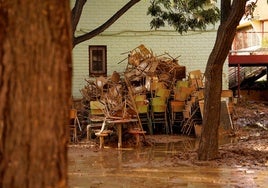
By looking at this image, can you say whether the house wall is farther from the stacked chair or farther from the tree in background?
the tree in background

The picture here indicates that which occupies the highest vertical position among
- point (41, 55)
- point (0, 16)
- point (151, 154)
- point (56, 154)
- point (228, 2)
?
point (228, 2)

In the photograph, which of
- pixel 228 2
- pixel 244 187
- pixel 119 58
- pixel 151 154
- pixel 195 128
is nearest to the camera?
pixel 244 187

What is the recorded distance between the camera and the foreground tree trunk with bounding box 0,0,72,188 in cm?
252

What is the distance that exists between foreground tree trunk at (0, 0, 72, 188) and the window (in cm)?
1791

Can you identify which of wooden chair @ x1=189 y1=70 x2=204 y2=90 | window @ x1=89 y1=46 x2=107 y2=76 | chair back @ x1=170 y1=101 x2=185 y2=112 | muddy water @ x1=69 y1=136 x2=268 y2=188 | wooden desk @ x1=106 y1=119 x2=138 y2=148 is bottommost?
muddy water @ x1=69 y1=136 x2=268 y2=188

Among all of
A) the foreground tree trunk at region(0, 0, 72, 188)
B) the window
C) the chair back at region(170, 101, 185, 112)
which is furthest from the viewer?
the window

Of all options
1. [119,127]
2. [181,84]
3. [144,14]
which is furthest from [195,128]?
[144,14]

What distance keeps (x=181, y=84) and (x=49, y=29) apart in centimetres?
1557

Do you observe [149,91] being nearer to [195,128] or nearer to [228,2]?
[195,128]

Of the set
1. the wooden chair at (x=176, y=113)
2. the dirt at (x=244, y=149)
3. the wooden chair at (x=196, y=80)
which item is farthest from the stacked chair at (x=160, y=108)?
the dirt at (x=244, y=149)

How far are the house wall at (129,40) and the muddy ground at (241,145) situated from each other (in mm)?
2494

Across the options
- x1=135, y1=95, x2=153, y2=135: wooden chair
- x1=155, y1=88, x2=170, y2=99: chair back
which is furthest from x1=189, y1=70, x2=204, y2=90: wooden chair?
x1=135, y1=95, x2=153, y2=135: wooden chair

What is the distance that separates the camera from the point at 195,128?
17.7 m

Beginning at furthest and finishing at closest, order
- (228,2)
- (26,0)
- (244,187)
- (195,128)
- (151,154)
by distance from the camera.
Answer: (195,128), (151,154), (228,2), (244,187), (26,0)
